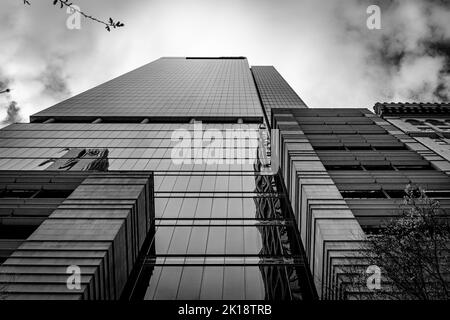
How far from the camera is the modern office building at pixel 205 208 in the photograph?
450 inches

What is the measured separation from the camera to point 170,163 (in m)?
27.1

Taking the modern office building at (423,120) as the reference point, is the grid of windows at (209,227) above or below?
below

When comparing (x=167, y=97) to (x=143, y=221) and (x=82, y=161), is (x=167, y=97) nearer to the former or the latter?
(x=82, y=161)

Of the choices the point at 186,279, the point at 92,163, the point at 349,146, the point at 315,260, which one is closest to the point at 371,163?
the point at 349,146

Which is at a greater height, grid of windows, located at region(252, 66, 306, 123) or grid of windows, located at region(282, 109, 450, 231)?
grid of windows, located at region(252, 66, 306, 123)

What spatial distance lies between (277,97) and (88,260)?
229ft

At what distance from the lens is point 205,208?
20062mm

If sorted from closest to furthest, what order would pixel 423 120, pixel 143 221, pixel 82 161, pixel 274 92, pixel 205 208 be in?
pixel 143 221, pixel 205 208, pixel 82 161, pixel 423 120, pixel 274 92

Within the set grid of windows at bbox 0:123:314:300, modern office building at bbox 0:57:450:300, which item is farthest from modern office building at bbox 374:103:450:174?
grid of windows at bbox 0:123:314:300

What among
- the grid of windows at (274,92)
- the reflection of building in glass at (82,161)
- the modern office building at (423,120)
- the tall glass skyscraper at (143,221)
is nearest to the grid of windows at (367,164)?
the tall glass skyscraper at (143,221)

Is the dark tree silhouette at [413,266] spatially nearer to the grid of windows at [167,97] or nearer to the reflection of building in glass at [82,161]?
the reflection of building in glass at [82,161]

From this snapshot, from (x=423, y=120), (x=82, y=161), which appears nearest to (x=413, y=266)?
(x=82, y=161)

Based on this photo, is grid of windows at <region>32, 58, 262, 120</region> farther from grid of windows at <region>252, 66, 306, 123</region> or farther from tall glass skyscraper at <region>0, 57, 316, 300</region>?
tall glass skyscraper at <region>0, 57, 316, 300</region>

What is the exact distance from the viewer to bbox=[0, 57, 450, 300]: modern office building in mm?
11438
